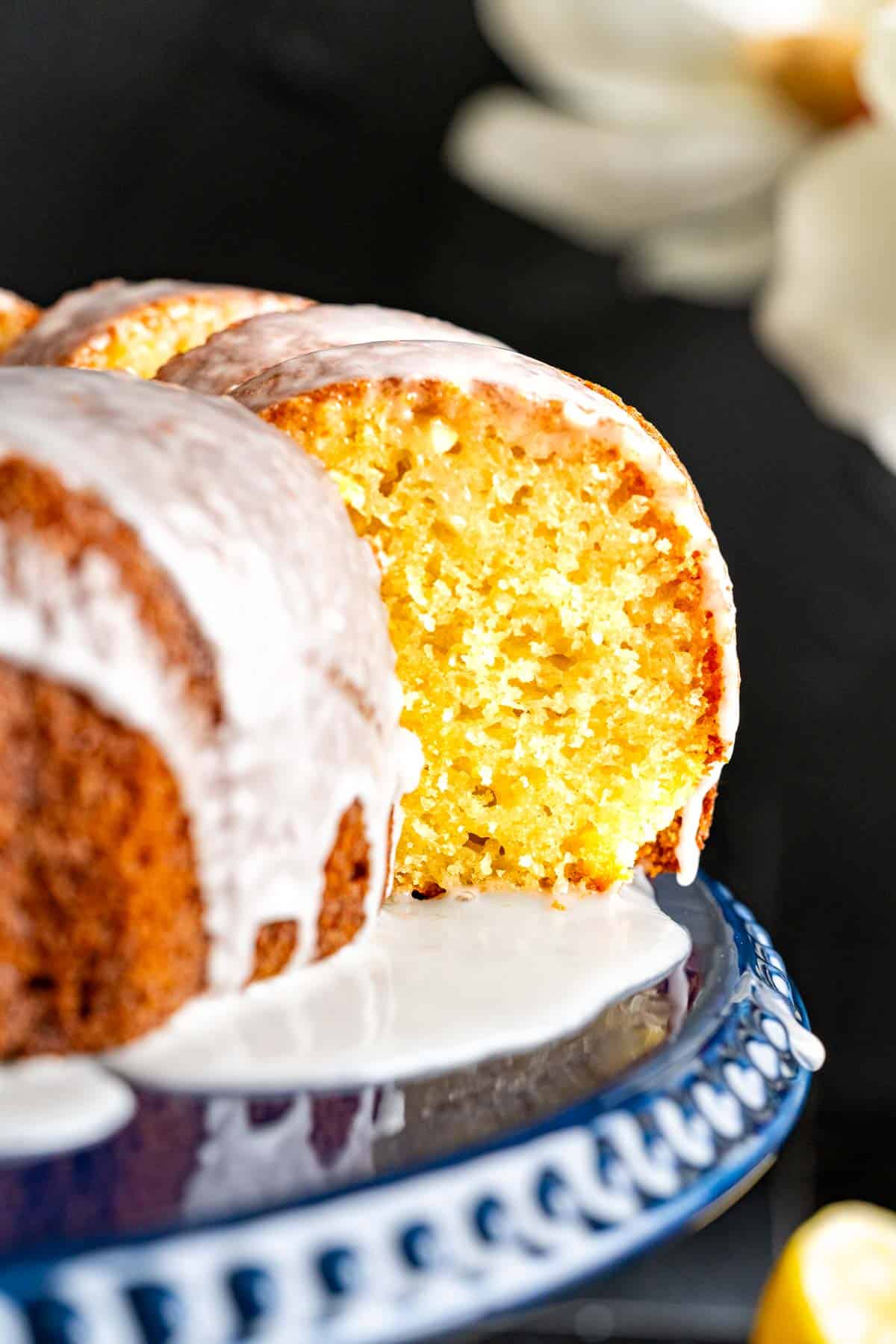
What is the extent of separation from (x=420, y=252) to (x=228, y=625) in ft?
4.95

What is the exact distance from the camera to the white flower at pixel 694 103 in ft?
1.80

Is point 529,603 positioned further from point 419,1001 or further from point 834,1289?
point 834,1289

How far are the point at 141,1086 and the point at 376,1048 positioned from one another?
0.11m

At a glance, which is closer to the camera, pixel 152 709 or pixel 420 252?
pixel 152 709

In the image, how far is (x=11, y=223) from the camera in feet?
6.98

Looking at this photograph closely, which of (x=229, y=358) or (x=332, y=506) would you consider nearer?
(x=332, y=506)

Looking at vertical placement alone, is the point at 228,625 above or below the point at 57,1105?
above

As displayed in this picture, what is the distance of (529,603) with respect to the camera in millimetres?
985

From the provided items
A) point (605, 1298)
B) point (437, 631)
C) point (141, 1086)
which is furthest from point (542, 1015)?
point (605, 1298)

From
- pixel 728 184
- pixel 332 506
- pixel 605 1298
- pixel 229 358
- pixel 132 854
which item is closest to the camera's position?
pixel 728 184

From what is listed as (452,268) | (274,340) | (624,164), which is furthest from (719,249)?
(452,268)

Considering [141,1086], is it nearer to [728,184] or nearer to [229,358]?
[728,184]

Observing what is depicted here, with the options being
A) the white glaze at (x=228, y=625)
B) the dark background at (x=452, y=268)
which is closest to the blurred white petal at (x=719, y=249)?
the white glaze at (x=228, y=625)

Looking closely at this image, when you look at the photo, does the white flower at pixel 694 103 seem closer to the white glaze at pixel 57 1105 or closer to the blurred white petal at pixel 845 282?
the blurred white petal at pixel 845 282
